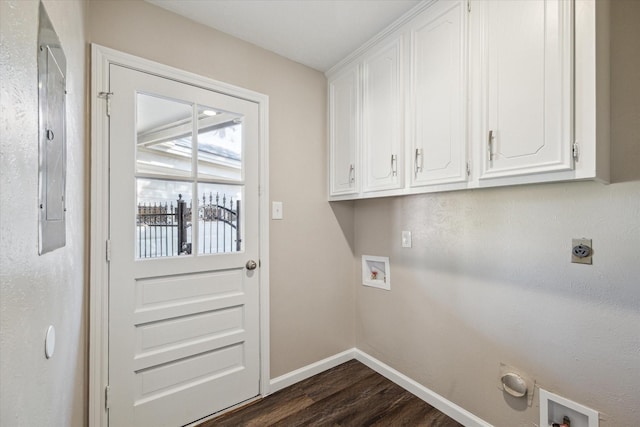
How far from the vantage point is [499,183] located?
1297 mm

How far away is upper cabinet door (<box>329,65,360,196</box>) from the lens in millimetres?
2078

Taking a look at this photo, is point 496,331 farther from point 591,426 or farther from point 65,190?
point 65,190

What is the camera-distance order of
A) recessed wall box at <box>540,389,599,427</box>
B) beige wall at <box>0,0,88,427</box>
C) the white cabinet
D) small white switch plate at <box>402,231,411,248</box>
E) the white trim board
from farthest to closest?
small white switch plate at <box>402,231,411,248</box>, the white trim board, recessed wall box at <box>540,389,599,427</box>, the white cabinet, beige wall at <box>0,0,88,427</box>

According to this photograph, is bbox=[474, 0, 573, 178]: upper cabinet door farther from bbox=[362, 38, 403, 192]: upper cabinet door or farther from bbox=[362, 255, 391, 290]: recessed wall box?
Answer: bbox=[362, 255, 391, 290]: recessed wall box

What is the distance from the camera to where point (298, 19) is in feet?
5.62

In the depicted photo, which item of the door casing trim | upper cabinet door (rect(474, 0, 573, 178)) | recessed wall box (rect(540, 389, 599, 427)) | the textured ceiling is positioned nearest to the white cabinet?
upper cabinet door (rect(474, 0, 573, 178))

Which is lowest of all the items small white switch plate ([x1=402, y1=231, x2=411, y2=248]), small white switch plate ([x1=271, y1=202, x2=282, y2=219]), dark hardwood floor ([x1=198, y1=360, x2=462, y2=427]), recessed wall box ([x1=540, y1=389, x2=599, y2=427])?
dark hardwood floor ([x1=198, y1=360, x2=462, y2=427])

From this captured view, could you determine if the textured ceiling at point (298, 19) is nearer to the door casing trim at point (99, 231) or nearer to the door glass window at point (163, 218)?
the door casing trim at point (99, 231)

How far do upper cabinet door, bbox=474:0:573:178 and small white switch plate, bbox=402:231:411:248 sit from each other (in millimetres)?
765

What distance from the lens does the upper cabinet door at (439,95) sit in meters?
1.43

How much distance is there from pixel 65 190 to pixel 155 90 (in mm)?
913

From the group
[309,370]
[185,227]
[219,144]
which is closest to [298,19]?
[219,144]

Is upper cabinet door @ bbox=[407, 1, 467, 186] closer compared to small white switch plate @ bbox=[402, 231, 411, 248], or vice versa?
upper cabinet door @ bbox=[407, 1, 467, 186]

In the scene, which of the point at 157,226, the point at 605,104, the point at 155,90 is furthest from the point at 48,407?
the point at 605,104
